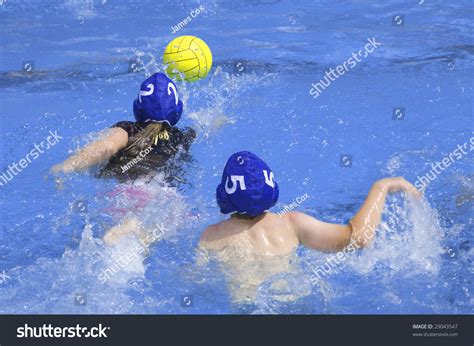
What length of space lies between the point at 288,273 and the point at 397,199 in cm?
150

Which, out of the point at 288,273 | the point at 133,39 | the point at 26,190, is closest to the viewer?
the point at 288,273

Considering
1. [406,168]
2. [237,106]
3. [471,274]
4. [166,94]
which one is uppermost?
[237,106]

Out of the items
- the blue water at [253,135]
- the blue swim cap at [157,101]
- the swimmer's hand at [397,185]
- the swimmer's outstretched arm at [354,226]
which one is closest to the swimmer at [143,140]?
the blue swim cap at [157,101]

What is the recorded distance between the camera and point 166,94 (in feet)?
19.7

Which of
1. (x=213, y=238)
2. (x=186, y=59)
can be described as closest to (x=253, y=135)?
(x=186, y=59)

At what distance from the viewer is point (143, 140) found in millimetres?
6016

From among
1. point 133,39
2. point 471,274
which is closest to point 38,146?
point 133,39

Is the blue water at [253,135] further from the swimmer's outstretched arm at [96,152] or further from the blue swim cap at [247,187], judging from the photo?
the blue swim cap at [247,187]

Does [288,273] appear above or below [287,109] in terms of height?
below

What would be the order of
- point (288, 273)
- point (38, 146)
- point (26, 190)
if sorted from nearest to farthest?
point (288, 273)
point (26, 190)
point (38, 146)

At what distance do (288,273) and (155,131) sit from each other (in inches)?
67.3

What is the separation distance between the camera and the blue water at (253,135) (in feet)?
17.4

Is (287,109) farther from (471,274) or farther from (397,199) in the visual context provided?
(471,274)

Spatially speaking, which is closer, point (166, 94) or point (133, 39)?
point (166, 94)
